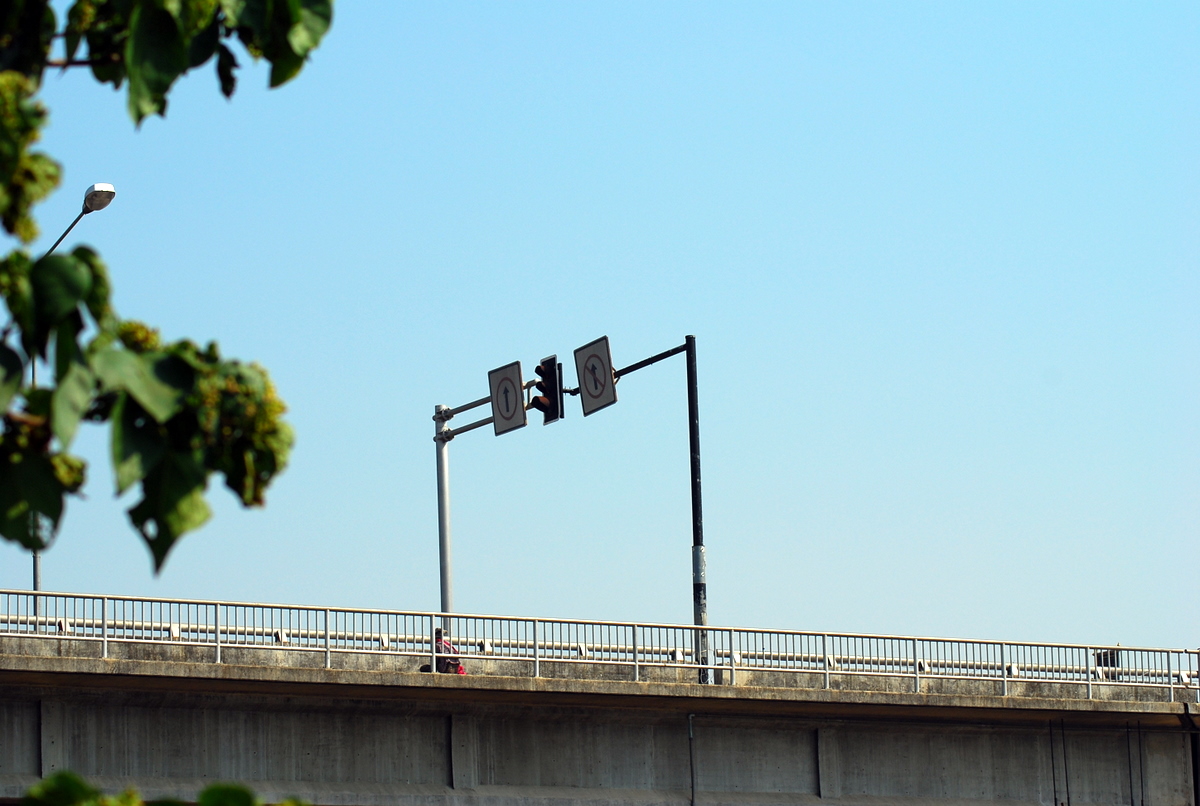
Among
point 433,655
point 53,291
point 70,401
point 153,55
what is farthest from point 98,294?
point 433,655

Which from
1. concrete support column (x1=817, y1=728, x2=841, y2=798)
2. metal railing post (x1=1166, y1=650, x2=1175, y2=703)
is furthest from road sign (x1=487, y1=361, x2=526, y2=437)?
metal railing post (x1=1166, y1=650, x2=1175, y2=703)

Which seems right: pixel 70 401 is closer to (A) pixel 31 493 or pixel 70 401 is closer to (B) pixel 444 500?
(A) pixel 31 493

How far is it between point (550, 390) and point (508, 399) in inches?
31.5

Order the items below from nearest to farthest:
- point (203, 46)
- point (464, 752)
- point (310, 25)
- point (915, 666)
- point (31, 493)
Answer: point (31, 493) → point (310, 25) → point (203, 46) → point (464, 752) → point (915, 666)

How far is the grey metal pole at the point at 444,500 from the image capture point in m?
28.4

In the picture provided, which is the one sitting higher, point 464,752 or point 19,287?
point 19,287

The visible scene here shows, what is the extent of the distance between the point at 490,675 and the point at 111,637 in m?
5.53

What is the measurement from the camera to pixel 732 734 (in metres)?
29.2

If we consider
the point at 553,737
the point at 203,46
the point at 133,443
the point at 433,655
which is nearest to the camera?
the point at 133,443

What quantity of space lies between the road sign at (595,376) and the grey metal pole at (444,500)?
2.49 m

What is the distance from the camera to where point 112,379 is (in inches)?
164

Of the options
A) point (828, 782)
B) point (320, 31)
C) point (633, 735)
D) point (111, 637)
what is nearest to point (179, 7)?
point (320, 31)

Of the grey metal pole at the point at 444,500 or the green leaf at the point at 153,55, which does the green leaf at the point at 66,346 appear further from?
the grey metal pole at the point at 444,500

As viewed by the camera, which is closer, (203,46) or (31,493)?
(31,493)
